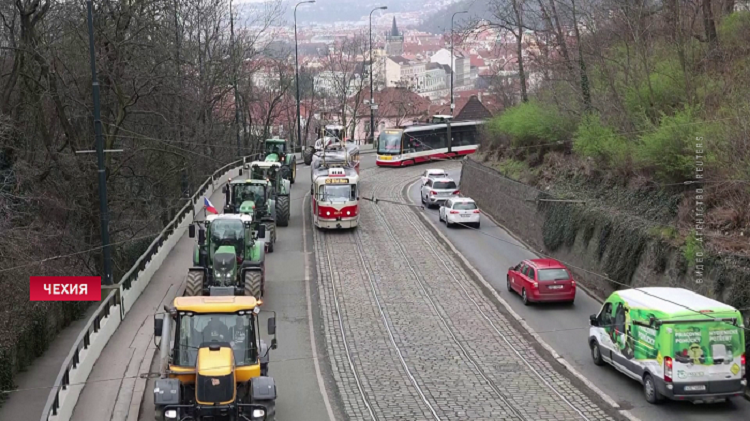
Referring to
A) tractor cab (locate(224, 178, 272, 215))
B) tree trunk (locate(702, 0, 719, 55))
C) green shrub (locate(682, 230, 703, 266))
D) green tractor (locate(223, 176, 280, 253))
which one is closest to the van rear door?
green shrub (locate(682, 230, 703, 266))

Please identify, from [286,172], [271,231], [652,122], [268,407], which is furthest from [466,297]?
[286,172]

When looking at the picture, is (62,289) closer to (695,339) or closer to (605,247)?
(695,339)

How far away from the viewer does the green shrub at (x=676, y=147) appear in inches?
1054

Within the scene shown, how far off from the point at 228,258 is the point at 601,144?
15880 millimetres

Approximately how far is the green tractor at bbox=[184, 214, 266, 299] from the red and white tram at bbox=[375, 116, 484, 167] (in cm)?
3234

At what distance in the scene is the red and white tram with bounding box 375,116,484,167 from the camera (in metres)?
61.9

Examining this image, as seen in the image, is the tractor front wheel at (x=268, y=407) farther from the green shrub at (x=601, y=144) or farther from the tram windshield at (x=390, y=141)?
the tram windshield at (x=390, y=141)

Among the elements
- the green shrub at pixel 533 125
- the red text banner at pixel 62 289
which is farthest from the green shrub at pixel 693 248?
the green shrub at pixel 533 125

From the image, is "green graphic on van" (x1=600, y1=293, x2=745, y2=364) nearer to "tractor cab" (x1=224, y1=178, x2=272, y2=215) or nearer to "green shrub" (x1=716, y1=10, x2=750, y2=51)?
"green shrub" (x1=716, y1=10, x2=750, y2=51)

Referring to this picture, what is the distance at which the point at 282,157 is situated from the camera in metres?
53.2

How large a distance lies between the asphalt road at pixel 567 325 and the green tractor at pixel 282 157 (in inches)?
393

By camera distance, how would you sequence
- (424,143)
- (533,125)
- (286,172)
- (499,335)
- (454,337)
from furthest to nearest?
1. (424,143)
2. (286,172)
3. (533,125)
4. (499,335)
5. (454,337)

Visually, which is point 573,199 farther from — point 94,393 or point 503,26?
point 94,393

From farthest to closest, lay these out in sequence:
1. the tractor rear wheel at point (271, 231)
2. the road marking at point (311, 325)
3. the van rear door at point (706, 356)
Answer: the tractor rear wheel at point (271, 231)
the road marking at point (311, 325)
the van rear door at point (706, 356)
